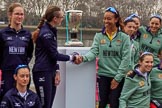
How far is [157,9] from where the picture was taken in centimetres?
3284

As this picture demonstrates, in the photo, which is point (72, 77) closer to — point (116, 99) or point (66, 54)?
point (66, 54)

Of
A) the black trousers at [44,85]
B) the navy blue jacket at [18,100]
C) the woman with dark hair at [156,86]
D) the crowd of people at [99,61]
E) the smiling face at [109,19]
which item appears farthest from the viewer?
the woman with dark hair at [156,86]

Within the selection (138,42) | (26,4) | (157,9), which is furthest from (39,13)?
(138,42)

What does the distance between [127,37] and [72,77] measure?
85cm

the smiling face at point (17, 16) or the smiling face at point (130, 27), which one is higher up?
the smiling face at point (17, 16)

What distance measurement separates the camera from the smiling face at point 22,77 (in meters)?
4.19

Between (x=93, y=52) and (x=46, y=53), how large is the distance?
629mm

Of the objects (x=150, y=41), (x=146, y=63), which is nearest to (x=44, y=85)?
(x=146, y=63)

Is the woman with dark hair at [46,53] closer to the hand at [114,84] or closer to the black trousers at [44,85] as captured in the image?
the black trousers at [44,85]

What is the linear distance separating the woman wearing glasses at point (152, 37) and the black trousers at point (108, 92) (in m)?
0.69

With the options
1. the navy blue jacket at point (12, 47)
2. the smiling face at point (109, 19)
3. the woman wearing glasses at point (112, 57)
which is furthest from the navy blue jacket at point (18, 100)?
the smiling face at point (109, 19)

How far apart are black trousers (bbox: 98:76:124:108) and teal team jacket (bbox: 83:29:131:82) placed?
73 millimetres

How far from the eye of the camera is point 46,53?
436 cm

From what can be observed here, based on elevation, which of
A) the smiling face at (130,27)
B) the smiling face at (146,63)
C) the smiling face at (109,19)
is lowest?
the smiling face at (146,63)
